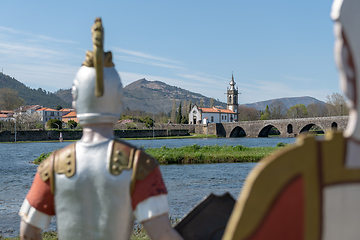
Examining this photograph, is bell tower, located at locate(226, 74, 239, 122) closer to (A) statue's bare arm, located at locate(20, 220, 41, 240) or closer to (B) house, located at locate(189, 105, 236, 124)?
(B) house, located at locate(189, 105, 236, 124)

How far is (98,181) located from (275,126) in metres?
67.6

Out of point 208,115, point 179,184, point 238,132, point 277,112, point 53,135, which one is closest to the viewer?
point 179,184

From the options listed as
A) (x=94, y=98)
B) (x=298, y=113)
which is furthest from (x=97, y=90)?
(x=298, y=113)

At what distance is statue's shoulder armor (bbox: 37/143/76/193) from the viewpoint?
2051 millimetres

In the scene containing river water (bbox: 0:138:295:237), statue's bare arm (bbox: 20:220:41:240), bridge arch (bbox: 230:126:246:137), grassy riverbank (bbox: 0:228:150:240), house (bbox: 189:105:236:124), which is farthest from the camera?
house (bbox: 189:105:236:124)

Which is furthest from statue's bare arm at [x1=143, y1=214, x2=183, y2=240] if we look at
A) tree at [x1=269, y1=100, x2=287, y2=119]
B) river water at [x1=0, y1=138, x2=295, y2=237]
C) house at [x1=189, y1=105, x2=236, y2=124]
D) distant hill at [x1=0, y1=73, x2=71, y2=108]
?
distant hill at [x1=0, y1=73, x2=71, y2=108]

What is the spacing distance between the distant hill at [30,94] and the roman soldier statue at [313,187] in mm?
181638

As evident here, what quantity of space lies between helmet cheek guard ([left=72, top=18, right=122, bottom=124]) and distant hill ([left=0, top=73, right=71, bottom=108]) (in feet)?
592

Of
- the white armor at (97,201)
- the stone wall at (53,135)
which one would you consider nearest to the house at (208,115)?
the stone wall at (53,135)

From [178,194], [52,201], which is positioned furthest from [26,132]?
[52,201]

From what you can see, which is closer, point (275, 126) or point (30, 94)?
point (275, 126)

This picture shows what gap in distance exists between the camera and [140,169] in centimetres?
197

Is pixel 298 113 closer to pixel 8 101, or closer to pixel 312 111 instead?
pixel 312 111

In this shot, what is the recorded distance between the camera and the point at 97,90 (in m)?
2.07
